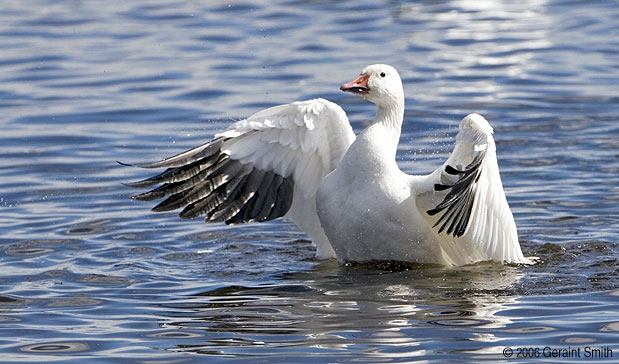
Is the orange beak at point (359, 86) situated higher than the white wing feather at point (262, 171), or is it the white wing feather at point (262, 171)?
the orange beak at point (359, 86)

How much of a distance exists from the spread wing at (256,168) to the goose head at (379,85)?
0.76ft

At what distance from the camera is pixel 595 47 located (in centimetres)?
1684

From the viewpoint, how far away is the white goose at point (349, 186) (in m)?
8.49

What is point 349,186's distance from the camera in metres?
8.84

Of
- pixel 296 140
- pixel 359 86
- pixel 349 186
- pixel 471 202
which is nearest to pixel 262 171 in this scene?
pixel 296 140

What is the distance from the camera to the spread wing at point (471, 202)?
8148 mm

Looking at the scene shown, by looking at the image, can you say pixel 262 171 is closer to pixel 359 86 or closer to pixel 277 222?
pixel 359 86

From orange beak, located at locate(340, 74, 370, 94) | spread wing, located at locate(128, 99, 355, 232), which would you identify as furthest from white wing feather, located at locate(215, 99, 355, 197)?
orange beak, located at locate(340, 74, 370, 94)

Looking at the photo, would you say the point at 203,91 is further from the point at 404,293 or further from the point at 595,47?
the point at 404,293

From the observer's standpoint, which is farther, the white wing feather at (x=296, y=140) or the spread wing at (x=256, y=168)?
the spread wing at (x=256, y=168)

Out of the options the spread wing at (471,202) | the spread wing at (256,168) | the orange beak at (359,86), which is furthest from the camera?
the spread wing at (256,168)

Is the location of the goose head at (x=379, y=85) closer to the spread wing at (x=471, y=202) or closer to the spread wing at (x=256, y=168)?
the spread wing at (x=256, y=168)

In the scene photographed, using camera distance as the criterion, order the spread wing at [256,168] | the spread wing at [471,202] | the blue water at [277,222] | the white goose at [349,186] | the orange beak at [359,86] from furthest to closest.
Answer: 1. the spread wing at [256,168]
2. the orange beak at [359,86]
3. the white goose at [349,186]
4. the spread wing at [471,202]
5. the blue water at [277,222]

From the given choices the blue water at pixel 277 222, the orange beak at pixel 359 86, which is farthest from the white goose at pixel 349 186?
the blue water at pixel 277 222
